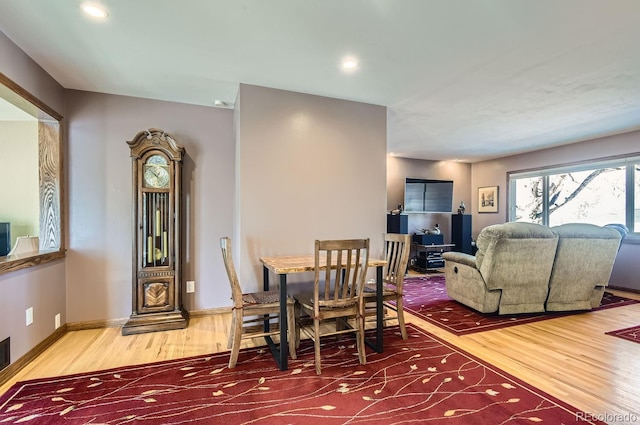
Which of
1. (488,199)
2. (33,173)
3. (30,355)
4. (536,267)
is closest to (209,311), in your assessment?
(30,355)

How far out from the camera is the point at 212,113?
11.9ft

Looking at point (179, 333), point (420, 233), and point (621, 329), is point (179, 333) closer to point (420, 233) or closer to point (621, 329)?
point (621, 329)

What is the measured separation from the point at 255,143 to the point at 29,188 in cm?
245

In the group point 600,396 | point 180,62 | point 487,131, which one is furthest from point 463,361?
point 487,131

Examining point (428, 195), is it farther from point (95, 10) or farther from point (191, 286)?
point (95, 10)

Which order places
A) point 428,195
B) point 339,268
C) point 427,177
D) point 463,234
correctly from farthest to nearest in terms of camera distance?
1. point 427,177
2. point 428,195
3. point 463,234
4. point 339,268

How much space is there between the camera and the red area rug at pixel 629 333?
2.91 metres

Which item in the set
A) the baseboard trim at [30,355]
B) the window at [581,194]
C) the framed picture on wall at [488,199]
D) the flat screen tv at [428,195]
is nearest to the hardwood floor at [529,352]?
the baseboard trim at [30,355]

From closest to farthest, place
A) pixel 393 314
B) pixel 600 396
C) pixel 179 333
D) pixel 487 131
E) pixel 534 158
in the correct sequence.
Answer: pixel 600 396
pixel 179 333
pixel 393 314
pixel 487 131
pixel 534 158

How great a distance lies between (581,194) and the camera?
5609 mm

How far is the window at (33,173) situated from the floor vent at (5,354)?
57 cm

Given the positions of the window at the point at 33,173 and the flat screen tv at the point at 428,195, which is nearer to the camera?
the window at the point at 33,173

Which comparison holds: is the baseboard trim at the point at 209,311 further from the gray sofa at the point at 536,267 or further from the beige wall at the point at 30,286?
the gray sofa at the point at 536,267

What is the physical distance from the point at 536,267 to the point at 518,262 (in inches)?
10.5
